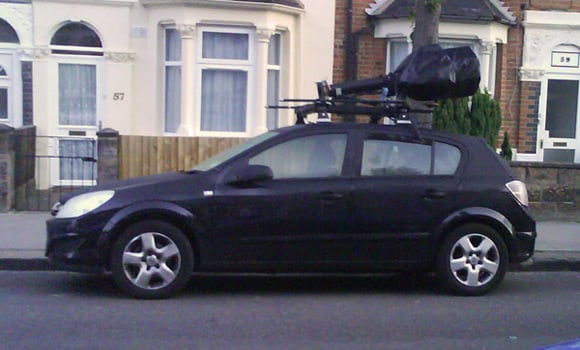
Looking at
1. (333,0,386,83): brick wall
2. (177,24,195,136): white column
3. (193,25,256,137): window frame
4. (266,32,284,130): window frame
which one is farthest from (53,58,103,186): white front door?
(333,0,386,83): brick wall

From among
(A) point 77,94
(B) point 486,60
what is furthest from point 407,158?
(A) point 77,94

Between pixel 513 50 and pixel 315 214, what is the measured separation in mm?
8935

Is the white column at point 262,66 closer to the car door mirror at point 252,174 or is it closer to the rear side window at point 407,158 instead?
the rear side window at point 407,158

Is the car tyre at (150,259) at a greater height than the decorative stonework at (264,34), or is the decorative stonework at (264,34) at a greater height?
the decorative stonework at (264,34)

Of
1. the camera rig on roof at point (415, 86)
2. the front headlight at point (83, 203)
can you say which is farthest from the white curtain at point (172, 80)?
the front headlight at point (83, 203)

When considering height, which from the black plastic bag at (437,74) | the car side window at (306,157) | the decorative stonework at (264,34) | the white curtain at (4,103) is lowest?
the car side window at (306,157)

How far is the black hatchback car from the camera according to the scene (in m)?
7.34

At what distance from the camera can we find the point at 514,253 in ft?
26.0

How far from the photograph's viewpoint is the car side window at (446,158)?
788 cm

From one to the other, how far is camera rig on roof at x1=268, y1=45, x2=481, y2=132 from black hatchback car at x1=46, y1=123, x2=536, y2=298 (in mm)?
288

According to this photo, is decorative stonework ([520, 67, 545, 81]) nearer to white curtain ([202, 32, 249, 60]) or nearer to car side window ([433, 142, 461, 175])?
white curtain ([202, 32, 249, 60])

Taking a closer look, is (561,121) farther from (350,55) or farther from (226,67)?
(226,67)

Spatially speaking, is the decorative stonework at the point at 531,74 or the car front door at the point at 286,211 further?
the decorative stonework at the point at 531,74

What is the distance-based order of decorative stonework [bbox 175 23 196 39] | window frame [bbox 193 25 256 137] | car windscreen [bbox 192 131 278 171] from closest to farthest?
car windscreen [bbox 192 131 278 171] → decorative stonework [bbox 175 23 196 39] → window frame [bbox 193 25 256 137]
